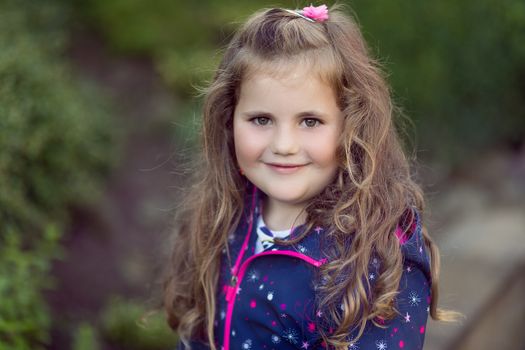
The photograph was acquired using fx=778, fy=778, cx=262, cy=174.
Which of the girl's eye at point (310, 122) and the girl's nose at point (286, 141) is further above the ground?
the girl's eye at point (310, 122)

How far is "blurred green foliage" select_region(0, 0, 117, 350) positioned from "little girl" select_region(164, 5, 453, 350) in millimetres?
922

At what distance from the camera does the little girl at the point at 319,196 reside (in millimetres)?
1995

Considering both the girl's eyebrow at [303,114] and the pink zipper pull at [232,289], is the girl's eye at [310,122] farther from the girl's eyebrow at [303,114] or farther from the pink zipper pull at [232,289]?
the pink zipper pull at [232,289]

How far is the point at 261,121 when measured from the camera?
207 cm

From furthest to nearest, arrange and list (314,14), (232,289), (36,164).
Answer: (36,164) → (232,289) → (314,14)

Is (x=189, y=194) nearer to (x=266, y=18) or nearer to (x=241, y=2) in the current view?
(x=266, y=18)

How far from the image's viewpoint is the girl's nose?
2.00 meters

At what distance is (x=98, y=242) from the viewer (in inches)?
173

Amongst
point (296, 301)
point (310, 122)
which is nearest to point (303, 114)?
point (310, 122)

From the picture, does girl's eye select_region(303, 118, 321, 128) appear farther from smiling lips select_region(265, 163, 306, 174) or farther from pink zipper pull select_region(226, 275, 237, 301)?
pink zipper pull select_region(226, 275, 237, 301)

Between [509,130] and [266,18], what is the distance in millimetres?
3285

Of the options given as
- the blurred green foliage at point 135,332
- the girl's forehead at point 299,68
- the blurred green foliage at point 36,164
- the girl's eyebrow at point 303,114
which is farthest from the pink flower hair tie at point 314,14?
the blurred green foliage at point 135,332

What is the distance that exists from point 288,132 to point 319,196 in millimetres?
249

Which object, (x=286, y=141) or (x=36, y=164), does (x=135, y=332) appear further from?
(x=286, y=141)
